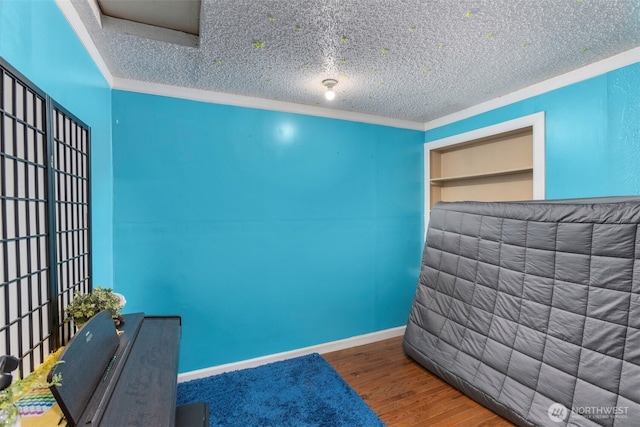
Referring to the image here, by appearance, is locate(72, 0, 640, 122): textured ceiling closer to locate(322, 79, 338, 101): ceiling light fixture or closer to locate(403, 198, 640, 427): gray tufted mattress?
locate(322, 79, 338, 101): ceiling light fixture

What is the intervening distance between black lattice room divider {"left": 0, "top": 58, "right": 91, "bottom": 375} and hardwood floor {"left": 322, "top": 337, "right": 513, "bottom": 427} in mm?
2015

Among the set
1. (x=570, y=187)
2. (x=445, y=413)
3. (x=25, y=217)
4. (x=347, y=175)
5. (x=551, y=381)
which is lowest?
(x=445, y=413)

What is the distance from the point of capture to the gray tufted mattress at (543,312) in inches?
60.4

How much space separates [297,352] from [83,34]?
2872 mm

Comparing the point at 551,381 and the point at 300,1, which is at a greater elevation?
the point at 300,1

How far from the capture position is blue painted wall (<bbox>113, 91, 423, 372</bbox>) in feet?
7.66

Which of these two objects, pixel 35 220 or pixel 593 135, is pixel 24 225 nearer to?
pixel 35 220

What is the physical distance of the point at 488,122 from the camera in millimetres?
2799

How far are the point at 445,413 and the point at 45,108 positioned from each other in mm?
2826

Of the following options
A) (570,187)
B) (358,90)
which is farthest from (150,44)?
(570,187)

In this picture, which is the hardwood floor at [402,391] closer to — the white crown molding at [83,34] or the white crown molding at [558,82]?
the white crown molding at [558,82]

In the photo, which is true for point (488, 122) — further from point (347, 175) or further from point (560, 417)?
point (560, 417)

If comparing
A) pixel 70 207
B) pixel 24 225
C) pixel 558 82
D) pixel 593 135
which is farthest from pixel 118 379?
pixel 558 82

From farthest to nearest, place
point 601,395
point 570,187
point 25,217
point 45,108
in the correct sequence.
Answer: point 570,187 → point 601,395 → point 45,108 → point 25,217
